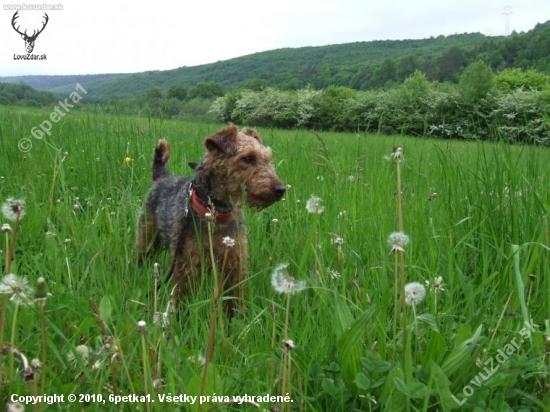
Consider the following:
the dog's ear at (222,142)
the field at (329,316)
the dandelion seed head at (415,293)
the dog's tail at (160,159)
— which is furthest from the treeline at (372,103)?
the dog's tail at (160,159)

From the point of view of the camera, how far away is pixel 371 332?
75.5 inches

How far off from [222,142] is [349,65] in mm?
83000

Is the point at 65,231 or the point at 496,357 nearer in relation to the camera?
the point at 496,357

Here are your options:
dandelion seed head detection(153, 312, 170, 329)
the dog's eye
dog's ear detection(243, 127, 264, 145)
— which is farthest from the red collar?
dandelion seed head detection(153, 312, 170, 329)

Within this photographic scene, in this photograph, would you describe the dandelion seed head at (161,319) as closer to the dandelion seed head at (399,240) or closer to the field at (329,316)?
the field at (329,316)

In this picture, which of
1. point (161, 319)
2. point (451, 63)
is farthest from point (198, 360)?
point (451, 63)

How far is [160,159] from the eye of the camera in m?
4.62

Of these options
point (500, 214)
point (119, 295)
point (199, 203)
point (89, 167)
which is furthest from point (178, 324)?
point (89, 167)

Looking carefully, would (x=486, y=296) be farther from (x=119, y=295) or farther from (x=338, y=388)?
(x=119, y=295)

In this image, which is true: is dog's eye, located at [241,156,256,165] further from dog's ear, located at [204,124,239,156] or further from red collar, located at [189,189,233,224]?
red collar, located at [189,189,233,224]

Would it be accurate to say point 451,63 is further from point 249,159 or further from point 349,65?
point 249,159

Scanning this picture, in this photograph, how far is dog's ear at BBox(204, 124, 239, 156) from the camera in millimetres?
3641

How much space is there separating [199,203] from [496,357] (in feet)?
7.10

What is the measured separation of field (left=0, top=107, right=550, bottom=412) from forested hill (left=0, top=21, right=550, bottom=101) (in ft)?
133
